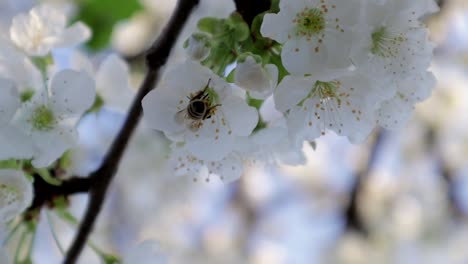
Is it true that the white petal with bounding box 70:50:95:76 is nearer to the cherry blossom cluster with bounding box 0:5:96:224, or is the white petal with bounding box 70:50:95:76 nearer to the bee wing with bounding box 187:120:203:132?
the cherry blossom cluster with bounding box 0:5:96:224

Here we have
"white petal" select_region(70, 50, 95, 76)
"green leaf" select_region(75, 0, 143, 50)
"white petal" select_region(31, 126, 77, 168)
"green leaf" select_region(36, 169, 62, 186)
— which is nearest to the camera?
"white petal" select_region(31, 126, 77, 168)

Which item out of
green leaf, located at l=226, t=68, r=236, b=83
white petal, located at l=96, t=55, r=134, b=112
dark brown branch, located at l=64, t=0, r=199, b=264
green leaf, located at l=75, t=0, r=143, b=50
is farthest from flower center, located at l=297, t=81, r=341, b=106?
green leaf, located at l=75, t=0, r=143, b=50

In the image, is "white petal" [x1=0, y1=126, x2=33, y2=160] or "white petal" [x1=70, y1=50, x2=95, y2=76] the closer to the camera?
"white petal" [x1=0, y1=126, x2=33, y2=160]

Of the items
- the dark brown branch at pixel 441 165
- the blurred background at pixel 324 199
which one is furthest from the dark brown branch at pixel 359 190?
the dark brown branch at pixel 441 165

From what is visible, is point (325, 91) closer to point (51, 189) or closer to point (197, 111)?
point (197, 111)

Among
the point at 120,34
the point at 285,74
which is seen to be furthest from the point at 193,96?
the point at 120,34

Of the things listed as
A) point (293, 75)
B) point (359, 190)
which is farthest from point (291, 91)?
point (359, 190)

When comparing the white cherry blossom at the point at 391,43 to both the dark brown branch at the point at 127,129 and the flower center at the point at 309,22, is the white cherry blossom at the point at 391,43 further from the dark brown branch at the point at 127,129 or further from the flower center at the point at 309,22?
the dark brown branch at the point at 127,129

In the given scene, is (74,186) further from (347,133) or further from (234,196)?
(234,196)
